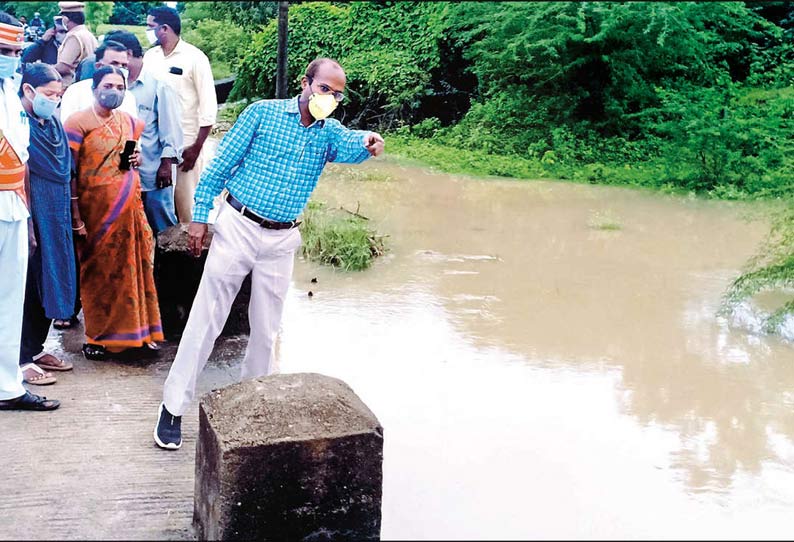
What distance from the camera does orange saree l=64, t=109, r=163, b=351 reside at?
5.02 m

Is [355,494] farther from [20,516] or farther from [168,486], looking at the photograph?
[20,516]

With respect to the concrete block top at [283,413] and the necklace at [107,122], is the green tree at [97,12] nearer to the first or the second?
the necklace at [107,122]

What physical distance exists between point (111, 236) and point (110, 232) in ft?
0.07

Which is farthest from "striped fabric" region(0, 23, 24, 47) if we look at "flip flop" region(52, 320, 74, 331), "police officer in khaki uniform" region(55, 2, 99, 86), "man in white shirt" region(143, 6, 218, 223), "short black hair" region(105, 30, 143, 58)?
"police officer in khaki uniform" region(55, 2, 99, 86)

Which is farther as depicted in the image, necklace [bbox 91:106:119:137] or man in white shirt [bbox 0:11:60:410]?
necklace [bbox 91:106:119:137]

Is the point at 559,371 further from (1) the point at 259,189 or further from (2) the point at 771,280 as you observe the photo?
(1) the point at 259,189

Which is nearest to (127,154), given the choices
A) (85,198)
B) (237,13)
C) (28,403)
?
(85,198)

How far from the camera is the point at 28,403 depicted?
455 cm

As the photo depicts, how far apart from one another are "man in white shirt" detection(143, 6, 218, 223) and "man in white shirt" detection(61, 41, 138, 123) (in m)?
0.98

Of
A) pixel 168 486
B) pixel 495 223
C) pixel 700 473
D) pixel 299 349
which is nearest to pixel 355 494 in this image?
pixel 168 486

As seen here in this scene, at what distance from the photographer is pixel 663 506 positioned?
4.36m

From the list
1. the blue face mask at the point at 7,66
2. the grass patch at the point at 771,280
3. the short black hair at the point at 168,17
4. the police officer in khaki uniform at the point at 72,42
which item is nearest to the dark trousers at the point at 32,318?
the blue face mask at the point at 7,66

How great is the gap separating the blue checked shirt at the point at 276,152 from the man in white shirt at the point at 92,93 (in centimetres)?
125

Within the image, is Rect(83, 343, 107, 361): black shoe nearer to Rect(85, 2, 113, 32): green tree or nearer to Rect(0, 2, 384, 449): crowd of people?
Rect(0, 2, 384, 449): crowd of people
